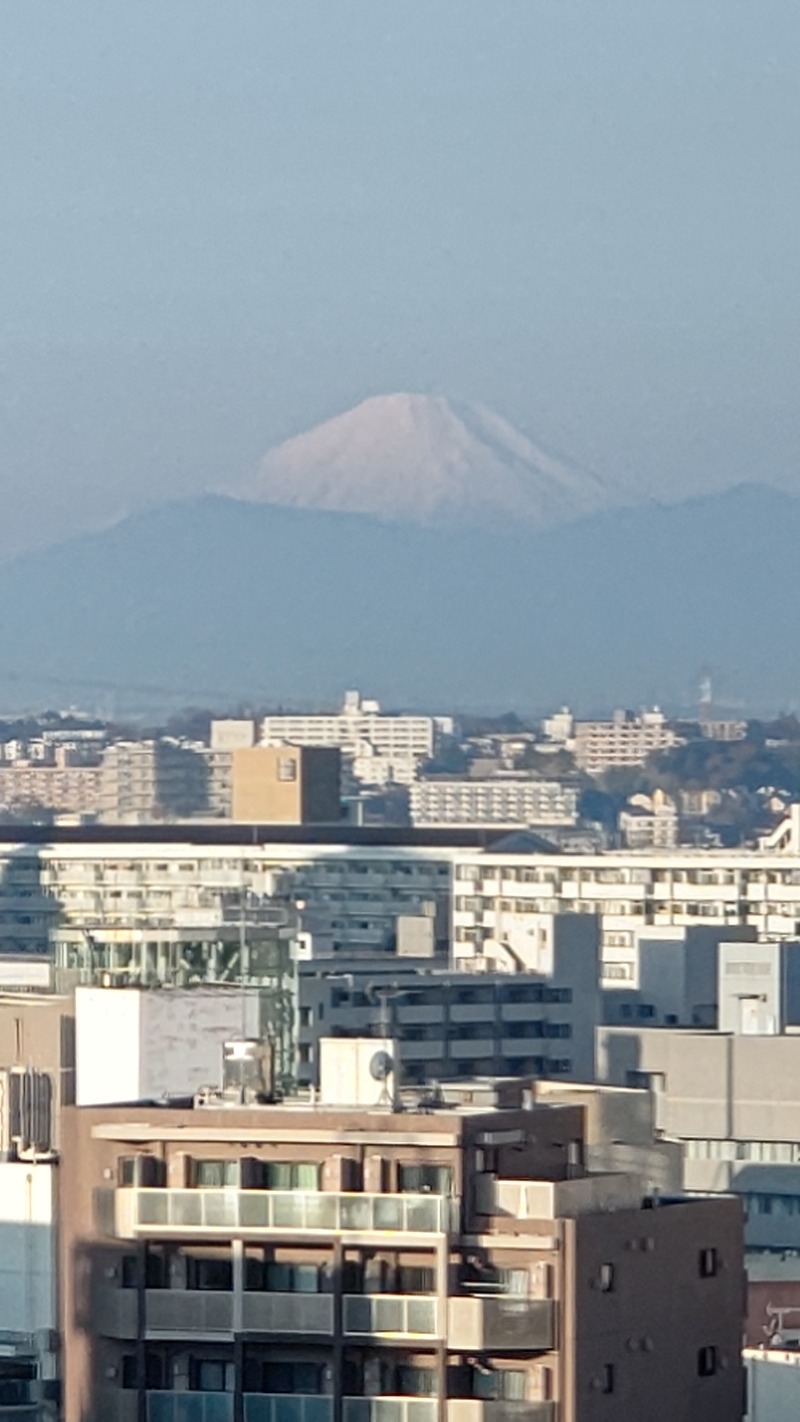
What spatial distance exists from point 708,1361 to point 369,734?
14709 centimetres

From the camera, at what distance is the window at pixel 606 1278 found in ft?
51.8

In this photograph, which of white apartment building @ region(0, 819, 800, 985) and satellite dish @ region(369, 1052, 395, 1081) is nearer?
satellite dish @ region(369, 1052, 395, 1081)

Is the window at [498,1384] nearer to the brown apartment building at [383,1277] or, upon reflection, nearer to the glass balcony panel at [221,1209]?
the brown apartment building at [383,1277]

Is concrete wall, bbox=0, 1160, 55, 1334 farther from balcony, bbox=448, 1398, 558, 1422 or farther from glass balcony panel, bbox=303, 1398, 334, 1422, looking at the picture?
balcony, bbox=448, 1398, 558, 1422

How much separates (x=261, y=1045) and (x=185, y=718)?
147 metres

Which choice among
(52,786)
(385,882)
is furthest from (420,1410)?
(52,786)

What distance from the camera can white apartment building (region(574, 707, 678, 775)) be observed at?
152 meters

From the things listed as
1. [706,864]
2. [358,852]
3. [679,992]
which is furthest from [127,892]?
[679,992]

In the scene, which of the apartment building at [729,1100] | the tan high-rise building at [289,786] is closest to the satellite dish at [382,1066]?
the apartment building at [729,1100]

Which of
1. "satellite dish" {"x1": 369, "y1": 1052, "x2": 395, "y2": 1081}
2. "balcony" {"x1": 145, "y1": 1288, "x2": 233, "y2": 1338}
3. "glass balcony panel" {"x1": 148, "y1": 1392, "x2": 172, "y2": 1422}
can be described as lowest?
"glass balcony panel" {"x1": 148, "y1": 1392, "x2": 172, "y2": 1422}

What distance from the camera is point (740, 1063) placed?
3831cm

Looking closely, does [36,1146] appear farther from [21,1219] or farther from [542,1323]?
[542,1323]

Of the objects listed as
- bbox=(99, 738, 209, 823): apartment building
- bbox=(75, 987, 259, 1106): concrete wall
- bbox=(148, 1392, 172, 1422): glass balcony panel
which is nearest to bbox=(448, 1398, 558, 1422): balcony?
bbox=(148, 1392, 172, 1422): glass balcony panel

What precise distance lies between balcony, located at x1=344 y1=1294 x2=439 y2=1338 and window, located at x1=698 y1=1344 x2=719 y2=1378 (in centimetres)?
106
